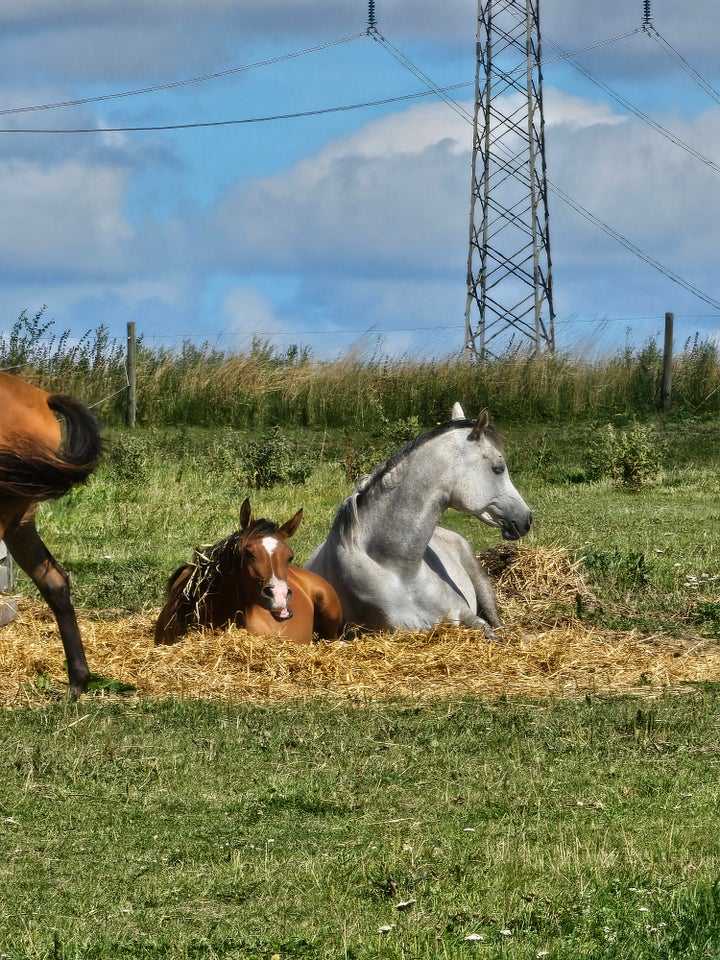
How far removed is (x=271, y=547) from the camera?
725 cm

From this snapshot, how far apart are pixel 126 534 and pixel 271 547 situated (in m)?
6.01

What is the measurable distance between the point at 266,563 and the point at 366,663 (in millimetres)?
769

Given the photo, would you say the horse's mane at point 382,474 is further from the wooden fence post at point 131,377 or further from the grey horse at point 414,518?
the wooden fence post at point 131,377

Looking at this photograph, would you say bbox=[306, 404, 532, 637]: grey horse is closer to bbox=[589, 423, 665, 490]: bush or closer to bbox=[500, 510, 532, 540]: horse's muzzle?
bbox=[500, 510, 532, 540]: horse's muzzle

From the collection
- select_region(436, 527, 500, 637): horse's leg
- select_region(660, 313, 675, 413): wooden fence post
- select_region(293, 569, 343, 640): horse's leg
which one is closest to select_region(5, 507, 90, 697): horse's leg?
select_region(293, 569, 343, 640): horse's leg

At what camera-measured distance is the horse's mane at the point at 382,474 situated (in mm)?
8062

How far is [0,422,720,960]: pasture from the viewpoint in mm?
3646

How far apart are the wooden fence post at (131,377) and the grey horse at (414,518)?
13.7 m

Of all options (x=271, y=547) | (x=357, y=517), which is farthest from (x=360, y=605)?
(x=271, y=547)

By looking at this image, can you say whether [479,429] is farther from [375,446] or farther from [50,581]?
[375,446]

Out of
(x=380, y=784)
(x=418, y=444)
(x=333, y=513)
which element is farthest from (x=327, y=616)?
(x=333, y=513)

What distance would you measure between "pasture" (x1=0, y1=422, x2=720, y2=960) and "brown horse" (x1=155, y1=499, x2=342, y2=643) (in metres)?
0.24

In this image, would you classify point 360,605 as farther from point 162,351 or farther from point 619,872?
point 162,351

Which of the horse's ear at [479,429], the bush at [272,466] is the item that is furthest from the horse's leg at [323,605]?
the bush at [272,466]
